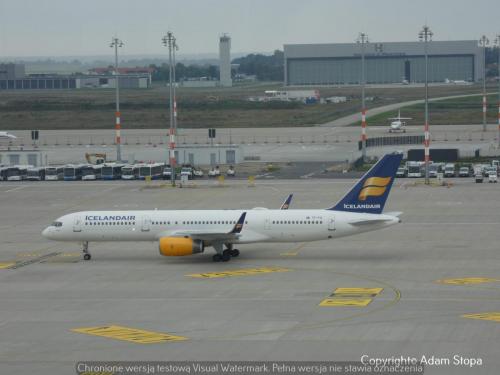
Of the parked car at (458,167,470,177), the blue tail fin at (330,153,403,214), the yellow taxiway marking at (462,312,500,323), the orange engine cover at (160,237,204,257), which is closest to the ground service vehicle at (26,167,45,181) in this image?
the parked car at (458,167,470,177)

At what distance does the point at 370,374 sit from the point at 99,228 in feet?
99.8

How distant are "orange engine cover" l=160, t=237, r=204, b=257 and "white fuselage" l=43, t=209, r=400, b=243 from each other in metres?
0.88

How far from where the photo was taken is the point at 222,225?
5769cm

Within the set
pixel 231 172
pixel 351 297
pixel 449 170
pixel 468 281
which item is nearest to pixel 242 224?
pixel 351 297

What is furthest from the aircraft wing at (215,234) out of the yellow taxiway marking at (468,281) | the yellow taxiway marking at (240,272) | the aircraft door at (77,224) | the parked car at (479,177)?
the parked car at (479,177)

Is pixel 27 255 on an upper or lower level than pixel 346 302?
upper

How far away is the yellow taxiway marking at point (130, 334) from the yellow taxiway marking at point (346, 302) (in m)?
8.75

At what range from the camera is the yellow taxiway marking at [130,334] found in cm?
3819

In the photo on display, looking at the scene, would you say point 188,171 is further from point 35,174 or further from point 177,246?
point 177,246

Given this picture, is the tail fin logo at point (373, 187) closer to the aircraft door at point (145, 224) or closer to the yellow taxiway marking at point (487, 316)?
the aircraft door at point (145, 224)

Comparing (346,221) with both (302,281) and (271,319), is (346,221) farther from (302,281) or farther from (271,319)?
(271,319)

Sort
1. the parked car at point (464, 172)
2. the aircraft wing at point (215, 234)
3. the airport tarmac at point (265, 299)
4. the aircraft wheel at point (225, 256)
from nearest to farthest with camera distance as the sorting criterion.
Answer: the airport tarmac at point (265, 299), the aircraft wing at point (215, 234), the aircraft wheel at point (225, 256), the parked car at point (464, 172)

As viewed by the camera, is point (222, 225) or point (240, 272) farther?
point (222, 225)

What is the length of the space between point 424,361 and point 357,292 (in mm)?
13649
